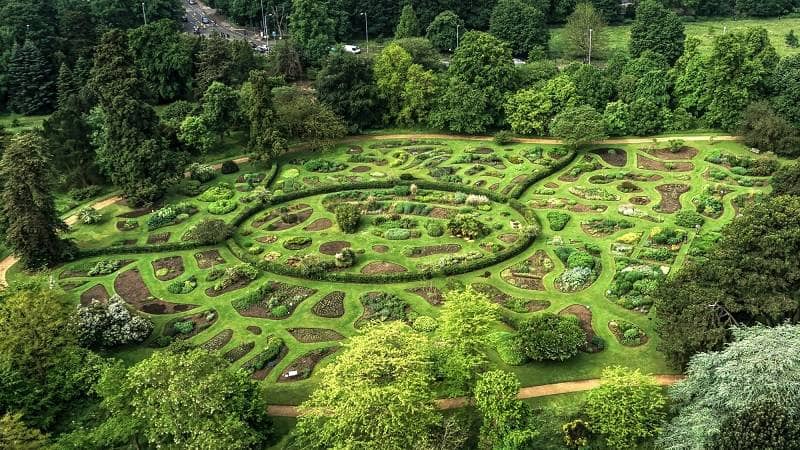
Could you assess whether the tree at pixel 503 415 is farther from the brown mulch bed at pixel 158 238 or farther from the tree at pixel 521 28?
the tree at pixel 521 28

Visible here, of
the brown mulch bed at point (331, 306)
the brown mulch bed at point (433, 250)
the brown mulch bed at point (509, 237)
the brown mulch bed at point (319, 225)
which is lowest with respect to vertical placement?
the brown mulch bed at point (331, 306)

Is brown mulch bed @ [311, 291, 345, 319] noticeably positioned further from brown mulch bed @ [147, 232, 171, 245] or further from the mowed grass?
the mowed grass

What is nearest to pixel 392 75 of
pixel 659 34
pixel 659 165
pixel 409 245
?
pixel 409 245

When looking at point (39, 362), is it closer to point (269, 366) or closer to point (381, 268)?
point (269, 366)

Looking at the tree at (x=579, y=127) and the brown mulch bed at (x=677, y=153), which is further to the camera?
the tree at (x=579, y=127)

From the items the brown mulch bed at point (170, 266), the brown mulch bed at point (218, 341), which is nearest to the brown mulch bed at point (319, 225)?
the brown mulch bed at point (170, 266)
